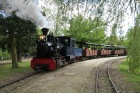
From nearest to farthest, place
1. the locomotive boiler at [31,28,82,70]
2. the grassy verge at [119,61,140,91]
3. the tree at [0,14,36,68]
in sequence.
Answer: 1. the grassy verge at [119,61,140,91]
2. the locomotive boiler at [31,28,82,70]
3. the tree at [0,14,36,68]

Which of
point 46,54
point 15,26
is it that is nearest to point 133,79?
point 46,54

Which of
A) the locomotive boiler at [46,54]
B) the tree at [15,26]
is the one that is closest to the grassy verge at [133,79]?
the locomotive boiler at [46,54]

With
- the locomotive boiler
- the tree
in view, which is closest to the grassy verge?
the locomotive boiler

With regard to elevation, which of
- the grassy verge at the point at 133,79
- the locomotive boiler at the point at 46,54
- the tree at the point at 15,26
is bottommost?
the grassy verge at the point at 133,79

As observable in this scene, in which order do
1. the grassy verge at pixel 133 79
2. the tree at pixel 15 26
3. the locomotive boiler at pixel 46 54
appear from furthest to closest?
the tree at pixel 15 26
the locomotive boiler at pixel 46 54
the grassy verge at pixel 133 79

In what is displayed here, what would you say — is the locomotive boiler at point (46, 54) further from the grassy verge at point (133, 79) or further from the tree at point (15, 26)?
the grassy verge at point (133, 79)

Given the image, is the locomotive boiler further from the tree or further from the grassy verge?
the grassy verge

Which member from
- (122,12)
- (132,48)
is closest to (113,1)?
(122,12)

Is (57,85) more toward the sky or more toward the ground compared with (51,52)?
more toward the ground

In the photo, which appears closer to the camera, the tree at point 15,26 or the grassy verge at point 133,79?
the grassy verge at point 133,79

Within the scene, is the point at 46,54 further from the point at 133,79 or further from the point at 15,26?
the point at 133,79

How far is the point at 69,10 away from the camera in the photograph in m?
6.90

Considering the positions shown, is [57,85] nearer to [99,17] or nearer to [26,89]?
[26,89]

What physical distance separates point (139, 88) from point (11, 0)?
11.3 metres
